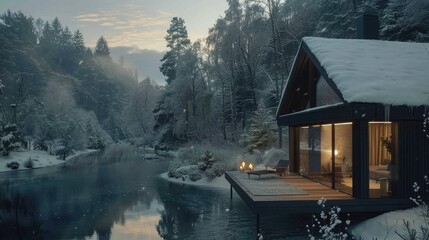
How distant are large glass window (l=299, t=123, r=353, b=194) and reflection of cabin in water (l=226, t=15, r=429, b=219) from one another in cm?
3

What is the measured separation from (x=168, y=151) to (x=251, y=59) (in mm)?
19719

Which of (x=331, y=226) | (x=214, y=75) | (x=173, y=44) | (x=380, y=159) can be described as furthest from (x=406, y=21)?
(x=173, y=44)

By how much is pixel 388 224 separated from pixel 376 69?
176 inches

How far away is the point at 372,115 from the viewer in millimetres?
10055

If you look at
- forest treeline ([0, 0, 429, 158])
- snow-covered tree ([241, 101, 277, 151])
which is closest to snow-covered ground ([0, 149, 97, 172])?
forest treeline ([0, 0, 429, 158])

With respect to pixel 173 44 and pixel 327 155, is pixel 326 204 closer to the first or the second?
pixel 327 155

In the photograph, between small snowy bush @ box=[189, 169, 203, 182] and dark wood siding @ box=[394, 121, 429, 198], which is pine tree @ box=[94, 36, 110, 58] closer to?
small snowy bush @ box=[189, 169, 203, 182]

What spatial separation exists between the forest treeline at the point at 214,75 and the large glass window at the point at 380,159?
1231 cm

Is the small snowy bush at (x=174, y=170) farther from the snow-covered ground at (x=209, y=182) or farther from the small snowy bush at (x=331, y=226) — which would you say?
the small snowy bush at (x=331, y=226)

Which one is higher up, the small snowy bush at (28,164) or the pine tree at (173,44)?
the pine tree at (173,44)

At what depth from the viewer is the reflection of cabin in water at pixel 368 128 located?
33.7 feet

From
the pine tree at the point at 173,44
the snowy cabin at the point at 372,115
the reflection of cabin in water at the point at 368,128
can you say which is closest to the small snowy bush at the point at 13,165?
the pine tree at the point at 173,44

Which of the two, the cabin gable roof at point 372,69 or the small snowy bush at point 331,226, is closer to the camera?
the small snowy bush at point 331,226

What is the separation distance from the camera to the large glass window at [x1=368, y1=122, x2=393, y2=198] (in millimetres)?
10961
